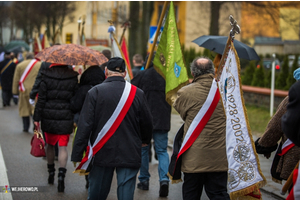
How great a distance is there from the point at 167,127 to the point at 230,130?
220cm

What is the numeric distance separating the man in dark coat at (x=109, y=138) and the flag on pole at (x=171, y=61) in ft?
4.00

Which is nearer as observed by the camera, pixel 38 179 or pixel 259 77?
pixel 38 179

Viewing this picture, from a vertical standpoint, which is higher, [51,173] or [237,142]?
[237,142]

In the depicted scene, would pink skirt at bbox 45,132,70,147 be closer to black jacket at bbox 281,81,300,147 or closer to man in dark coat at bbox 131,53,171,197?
man in dark coat at bbox 131,53,171,197

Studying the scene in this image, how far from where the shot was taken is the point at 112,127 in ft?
13.0

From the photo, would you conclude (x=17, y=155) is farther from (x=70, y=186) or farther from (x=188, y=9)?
(x=188, y=9)

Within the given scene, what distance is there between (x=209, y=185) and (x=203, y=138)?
1.65 ft

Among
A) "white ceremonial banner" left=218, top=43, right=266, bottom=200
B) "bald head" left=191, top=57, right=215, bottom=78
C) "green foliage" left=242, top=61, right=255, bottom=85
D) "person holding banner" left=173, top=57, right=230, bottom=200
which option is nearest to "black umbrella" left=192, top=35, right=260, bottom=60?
"bald head" left=191, top=57, right=215, bottom=78

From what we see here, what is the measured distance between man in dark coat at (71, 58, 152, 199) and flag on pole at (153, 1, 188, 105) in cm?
122

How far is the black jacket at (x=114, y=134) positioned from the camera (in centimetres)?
396

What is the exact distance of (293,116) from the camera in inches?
116

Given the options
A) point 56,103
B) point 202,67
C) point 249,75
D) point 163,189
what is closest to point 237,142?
point 202,67

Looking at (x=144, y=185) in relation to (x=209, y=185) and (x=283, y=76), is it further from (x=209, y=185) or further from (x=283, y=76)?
(x=283, y=76)

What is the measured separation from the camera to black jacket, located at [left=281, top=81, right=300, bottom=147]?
2.92m
